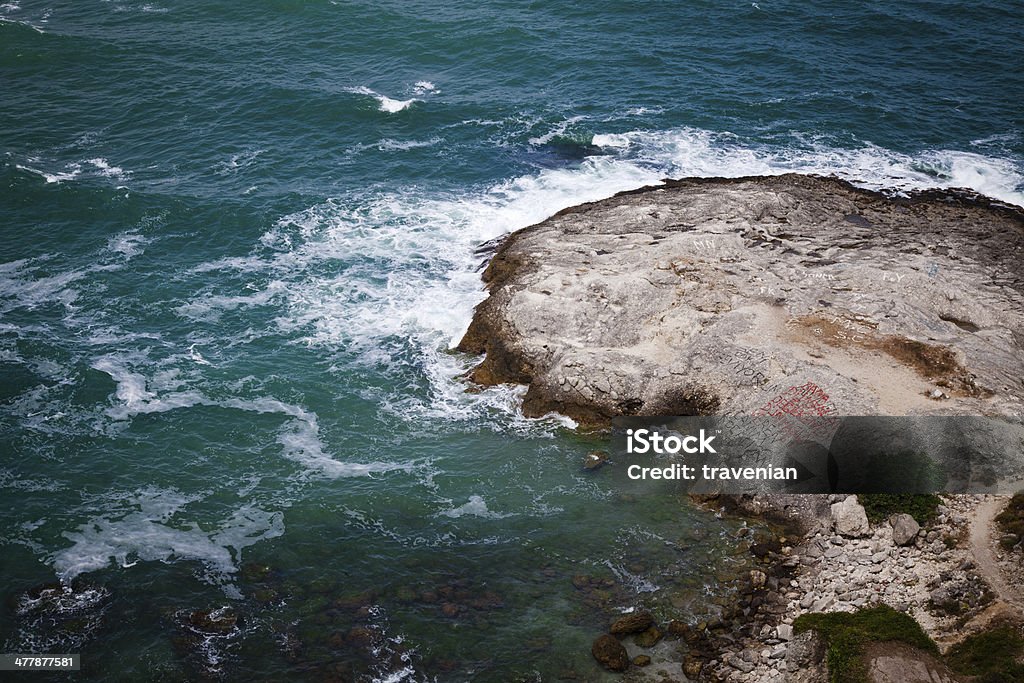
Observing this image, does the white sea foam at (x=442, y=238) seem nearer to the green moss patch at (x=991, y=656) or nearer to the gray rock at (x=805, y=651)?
the gray rock at (x=805, y=651)

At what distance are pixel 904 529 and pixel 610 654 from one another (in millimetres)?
13583

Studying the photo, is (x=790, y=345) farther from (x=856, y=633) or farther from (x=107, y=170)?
(x=107, y=170)

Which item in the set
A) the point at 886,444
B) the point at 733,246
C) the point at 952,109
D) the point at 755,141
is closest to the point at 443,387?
the point at 733,246

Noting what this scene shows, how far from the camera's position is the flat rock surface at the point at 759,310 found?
4003cm

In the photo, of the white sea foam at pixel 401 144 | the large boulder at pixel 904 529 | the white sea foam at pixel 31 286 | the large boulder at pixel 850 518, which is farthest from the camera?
the white sea foam at pixel 401 144

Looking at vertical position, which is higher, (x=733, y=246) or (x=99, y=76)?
(x=99, y=76)

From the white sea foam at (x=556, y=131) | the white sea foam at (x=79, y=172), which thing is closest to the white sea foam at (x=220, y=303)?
the white sea foam at (x=79, y=172)

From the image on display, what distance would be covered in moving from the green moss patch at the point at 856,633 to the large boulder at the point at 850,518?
377 cm

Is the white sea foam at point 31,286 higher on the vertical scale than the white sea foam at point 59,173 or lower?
lower

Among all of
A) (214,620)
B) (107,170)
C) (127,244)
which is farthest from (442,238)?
(214,620)

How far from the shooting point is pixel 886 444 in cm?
3722

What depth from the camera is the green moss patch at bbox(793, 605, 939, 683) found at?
97.0 feet

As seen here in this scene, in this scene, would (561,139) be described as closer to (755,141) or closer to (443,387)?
(755,141)

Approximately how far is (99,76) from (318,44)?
1996 centimetres
